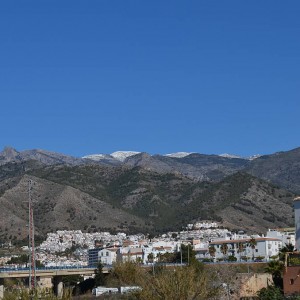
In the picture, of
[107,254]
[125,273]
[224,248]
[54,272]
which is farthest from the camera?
[107,254]

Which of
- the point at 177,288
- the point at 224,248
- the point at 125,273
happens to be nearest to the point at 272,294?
the point at 177,288

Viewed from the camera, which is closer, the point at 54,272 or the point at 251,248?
the point at 54,272

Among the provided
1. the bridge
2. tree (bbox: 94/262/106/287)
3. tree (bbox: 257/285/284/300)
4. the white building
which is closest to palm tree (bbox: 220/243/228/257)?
the white building

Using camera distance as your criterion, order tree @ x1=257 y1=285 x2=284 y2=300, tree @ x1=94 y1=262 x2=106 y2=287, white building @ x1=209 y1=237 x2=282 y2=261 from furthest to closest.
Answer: white building @ x1=209 y1=237 x2=282 y2=261 → tree @ x1=94 y1=262 x2=106 y2=287 → tree @ x1=257 y1=285 x2=284 y2=300

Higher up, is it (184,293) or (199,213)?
(199,213)

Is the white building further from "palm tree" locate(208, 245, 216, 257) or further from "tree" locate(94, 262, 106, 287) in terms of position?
"tree" locate(94, 262, 106, 287)

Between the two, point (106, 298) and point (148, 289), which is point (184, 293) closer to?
point (148, 289)

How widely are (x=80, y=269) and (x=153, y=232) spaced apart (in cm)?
10056

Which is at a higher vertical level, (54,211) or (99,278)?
(54,211)

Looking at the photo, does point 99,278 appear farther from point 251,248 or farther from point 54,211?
point 54,211

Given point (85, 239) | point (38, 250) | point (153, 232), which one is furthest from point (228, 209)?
point (38, 250)

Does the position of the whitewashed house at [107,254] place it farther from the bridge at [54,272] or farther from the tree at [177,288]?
the tree at [177,288]

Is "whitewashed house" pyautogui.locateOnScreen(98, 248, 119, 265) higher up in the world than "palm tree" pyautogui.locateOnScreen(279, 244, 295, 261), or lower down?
higher up

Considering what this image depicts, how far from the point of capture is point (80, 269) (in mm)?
91000
